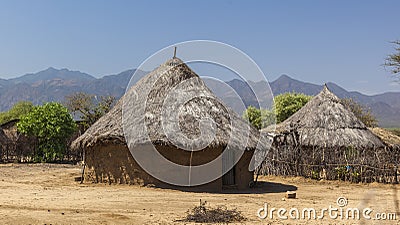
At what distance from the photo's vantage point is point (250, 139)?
1407cm

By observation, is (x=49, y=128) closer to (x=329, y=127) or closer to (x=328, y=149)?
(x=329, y=127)

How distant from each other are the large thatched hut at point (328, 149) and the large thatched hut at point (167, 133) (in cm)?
331

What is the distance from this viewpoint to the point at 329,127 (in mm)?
19562

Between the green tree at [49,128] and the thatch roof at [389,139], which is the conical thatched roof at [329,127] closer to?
the thatch roof at [389,139]

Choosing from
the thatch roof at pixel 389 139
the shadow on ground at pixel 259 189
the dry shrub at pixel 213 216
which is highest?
the thatch roof at pixel 389 139

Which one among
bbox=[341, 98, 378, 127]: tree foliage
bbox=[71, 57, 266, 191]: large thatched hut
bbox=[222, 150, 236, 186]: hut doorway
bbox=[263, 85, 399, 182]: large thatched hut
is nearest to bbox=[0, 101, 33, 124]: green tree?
bbox=[341, 98, 378, 127]: tree foliage

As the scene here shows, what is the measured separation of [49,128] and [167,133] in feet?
43.0

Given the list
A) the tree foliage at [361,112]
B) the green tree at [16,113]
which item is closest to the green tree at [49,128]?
the tree foliage at [361,112]

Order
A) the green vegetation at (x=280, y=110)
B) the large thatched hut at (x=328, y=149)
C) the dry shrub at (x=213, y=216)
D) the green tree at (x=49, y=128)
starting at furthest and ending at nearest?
the green vegetation at (x=280, y=110)
the green tree at (x=49, y=128)
the large thatched hut at (x=328, y=149)
the dry shrub at (x=213, y=216)

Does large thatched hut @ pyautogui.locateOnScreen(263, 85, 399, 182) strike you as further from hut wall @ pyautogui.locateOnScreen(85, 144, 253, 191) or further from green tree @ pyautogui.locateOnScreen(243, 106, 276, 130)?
green tree @ pyautogui.locateOnScreen(243, 106, 276, 130)

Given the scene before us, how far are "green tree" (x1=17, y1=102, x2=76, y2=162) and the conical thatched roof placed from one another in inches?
453

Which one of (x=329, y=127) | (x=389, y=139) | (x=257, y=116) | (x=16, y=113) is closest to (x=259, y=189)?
(x=329, y=127)

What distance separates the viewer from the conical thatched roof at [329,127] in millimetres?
19031

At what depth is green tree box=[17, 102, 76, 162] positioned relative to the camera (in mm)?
24156
